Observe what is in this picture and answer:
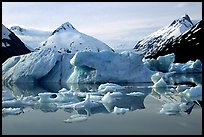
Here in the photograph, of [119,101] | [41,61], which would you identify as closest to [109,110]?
[119,101]

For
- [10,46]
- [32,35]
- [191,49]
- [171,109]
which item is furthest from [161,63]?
[32,35]

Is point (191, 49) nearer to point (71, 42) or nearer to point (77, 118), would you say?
point (77, 118)

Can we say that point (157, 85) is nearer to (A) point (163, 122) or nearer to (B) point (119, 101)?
(B) point (119, 101)

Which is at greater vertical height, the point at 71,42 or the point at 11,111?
the point at 71,42

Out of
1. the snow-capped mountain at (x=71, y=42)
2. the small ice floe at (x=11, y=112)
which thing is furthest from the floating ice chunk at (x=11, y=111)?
the snow-capped mountain at (x=71, y=42)

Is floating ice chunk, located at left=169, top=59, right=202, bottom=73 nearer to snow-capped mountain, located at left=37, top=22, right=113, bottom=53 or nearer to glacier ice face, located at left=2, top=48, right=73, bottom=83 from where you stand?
glacier ice face, located at left=2, top=48, right=73, bottom=83

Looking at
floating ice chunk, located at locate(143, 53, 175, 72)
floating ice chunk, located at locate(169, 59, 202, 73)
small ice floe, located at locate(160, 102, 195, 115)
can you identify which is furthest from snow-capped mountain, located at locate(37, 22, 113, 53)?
small ice floe, located at locate(160, 102, 195, 115)
